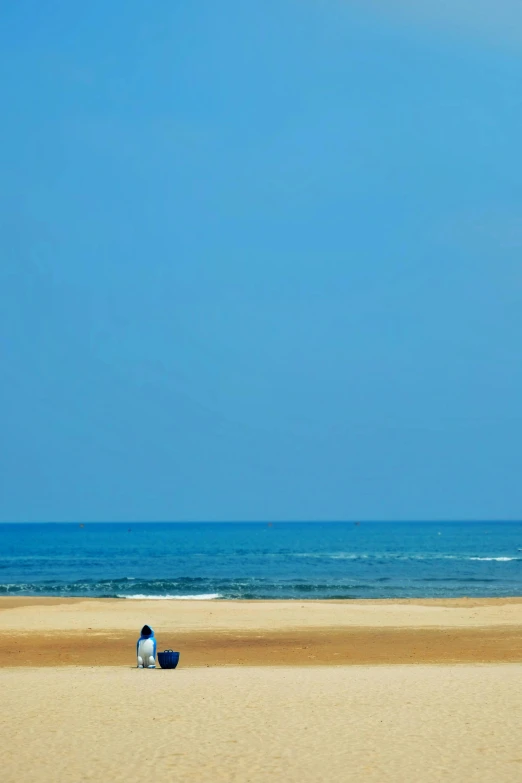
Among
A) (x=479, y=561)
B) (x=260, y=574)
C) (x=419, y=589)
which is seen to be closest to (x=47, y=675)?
(x=419, y=589)

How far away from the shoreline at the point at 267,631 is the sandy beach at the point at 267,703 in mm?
92

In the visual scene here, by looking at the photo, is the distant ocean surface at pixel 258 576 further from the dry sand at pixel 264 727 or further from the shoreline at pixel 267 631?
the dry sand at pixel 264 727

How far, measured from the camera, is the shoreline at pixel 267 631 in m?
21.0

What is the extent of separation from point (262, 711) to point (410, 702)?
2389 mm

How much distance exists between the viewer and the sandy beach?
9.94 metres

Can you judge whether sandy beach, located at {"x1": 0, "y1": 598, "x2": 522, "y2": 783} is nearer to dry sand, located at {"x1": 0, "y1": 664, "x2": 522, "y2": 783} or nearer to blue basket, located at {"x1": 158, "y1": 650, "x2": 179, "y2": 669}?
dry sand, located at {"x1": 0, "y1": 664, "x2": 522, "y2": 783}

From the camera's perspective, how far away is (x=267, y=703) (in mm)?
13609

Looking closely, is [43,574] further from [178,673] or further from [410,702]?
[410,702]

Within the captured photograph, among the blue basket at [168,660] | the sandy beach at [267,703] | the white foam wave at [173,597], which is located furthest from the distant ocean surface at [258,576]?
the blue basket at [168,660]

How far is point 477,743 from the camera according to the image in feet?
35.8

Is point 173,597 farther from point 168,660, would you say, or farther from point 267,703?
point 267,703

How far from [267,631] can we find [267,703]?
1283 centimetres

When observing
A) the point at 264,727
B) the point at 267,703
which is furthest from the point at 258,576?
the point at 264,727

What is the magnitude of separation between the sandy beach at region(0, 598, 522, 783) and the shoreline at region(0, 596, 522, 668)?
92mm
